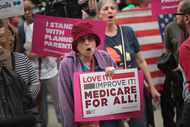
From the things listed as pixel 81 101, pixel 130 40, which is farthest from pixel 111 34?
pixel 81 101

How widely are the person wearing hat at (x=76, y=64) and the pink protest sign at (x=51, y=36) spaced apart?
4.28ft

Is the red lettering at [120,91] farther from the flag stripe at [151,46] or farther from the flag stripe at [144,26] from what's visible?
the flag stripe at [151,46]

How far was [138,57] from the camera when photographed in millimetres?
5664

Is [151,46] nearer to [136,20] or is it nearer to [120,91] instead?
[136,20]

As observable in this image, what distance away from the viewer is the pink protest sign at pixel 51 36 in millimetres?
5949

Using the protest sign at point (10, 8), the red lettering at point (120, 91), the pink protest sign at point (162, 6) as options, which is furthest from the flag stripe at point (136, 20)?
the red lettering at point (120, 91)

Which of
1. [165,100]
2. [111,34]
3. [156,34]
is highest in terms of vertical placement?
[111,34]

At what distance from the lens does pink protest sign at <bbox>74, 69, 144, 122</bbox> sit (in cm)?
453

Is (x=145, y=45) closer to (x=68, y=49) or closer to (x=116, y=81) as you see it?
(x=68, y=49)

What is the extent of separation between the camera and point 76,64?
14.9ft

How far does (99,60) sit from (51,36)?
1.59m

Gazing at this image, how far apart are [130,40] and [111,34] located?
0.65 feet

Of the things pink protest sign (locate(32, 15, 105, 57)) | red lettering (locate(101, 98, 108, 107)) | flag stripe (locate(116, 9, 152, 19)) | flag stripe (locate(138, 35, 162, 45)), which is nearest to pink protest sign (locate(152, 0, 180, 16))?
pink protest sign (locate(32, 15, 105, 57))

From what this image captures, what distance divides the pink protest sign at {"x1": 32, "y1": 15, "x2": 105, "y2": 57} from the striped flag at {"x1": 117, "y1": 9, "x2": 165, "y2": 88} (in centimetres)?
165
